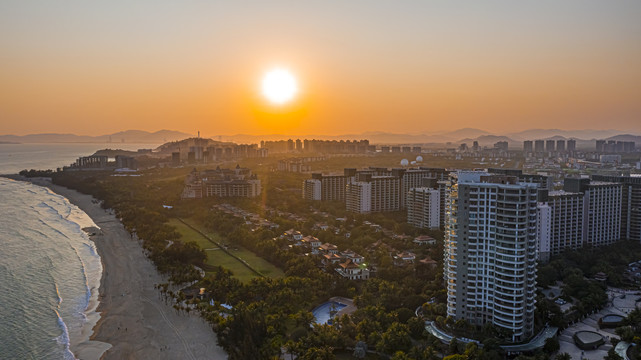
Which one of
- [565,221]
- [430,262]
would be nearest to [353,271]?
[430,262]

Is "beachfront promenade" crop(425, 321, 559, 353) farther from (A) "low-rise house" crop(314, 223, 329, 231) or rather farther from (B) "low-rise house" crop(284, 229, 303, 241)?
(A) "low-rise house" crop(314, 223, 329, 231)

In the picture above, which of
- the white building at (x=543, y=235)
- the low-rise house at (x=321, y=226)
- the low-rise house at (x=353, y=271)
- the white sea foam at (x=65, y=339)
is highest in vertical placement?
the white building at (x=543, y=235)

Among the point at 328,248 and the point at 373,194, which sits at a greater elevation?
the point at 373,194

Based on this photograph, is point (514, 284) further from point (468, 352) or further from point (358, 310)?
point (358, 310)

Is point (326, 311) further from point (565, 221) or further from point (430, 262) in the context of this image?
point (565, 221)

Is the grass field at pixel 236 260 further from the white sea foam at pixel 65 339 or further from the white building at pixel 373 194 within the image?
the white building at pixel 373 194

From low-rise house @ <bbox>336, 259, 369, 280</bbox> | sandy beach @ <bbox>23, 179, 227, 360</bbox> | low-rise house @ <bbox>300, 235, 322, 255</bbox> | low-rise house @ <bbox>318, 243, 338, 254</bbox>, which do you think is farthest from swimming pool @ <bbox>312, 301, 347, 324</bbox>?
low-rise house @ <bbox>300, 235, 322, 255</bbox>

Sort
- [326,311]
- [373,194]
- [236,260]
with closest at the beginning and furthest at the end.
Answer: [326,311]
[236,260]
[373,194]

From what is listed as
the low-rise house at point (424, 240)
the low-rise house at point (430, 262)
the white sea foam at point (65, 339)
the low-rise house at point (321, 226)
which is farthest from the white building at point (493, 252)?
the low-rise house at point (321, 226)
